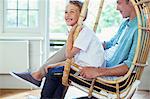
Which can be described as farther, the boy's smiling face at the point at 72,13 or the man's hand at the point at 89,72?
the boy's smiling face at the point at 72,13

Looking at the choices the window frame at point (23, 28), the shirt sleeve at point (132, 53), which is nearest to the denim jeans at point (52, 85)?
the shirt sleeve at point (132, 53)

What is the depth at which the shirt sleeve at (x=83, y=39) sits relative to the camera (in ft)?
5.89

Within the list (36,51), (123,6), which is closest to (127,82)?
(123,6)

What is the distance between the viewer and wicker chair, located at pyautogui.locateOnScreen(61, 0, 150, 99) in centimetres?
166

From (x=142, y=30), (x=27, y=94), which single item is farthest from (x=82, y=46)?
(x=27, y=94)

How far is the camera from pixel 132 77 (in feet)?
5.67

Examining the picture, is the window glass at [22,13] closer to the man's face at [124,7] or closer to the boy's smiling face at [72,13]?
the boy's smiling face at [72,13]

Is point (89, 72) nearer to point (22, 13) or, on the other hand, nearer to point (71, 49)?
point (71, 49)

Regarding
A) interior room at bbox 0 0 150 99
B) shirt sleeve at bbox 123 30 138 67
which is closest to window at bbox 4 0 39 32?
interior room at bbox 0 0 150 99

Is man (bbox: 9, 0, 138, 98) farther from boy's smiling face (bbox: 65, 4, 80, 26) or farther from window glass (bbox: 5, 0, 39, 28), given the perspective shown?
window glass (bbox: 5, 0, 39, 28)

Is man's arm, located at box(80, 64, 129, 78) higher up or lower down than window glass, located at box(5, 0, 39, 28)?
lower down

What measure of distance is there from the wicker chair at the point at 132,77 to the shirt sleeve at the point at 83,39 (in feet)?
0.41

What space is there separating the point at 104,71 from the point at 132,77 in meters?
0.17

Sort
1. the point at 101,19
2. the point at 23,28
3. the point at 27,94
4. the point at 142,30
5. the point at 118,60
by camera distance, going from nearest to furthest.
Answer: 1. the point at 142,30
2. the point at 118,60
3. the point at 27,94
4. the point at 23,28
5. the point at 101,19
